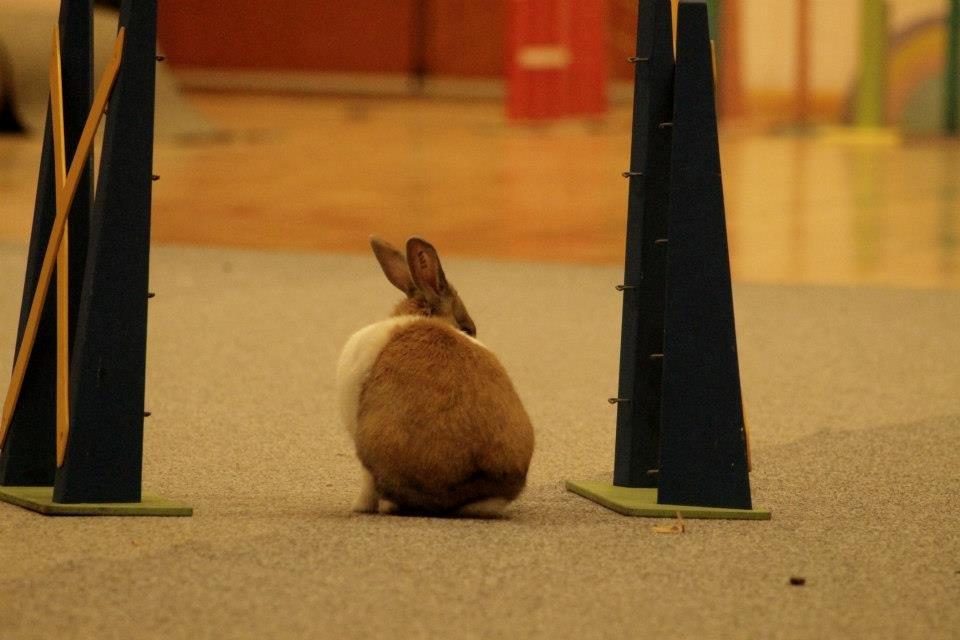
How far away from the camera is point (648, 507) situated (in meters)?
2.45

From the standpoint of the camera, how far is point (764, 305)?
474 cm

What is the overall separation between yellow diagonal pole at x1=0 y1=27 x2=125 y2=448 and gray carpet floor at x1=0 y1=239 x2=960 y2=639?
0.69 feet

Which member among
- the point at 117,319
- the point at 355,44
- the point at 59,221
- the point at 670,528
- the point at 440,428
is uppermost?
the point at 355,44

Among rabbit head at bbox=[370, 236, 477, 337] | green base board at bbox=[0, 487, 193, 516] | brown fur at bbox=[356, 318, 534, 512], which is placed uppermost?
rabbit head at bbox=[370, 236, 477, 337]

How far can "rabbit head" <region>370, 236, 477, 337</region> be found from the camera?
2449mm

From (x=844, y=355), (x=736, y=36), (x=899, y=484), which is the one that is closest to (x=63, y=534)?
(x=899, y=484)

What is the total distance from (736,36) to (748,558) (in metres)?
9.49

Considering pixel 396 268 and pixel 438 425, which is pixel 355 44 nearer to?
pixel 396 268

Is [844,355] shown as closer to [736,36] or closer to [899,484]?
[899,484]

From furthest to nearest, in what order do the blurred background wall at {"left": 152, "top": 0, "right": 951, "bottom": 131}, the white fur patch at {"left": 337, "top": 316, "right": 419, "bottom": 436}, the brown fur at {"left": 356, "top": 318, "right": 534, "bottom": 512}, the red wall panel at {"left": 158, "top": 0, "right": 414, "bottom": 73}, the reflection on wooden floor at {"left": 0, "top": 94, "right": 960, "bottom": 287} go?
the red wall panel at {"left": 158, "top": 0, "right": 414, "bottom": 73}
the blurred background wall at {"left": 152, "top": 0, "right": 951, "bottom": 131}
the reflection on wooden floor at {"left": 0, "top": 94, "right": 960, "bottom": 287}
the white fur patch at {"left": 337, "top": 316, "right": 419, "bottom": 436}
the brown fur at {"left": 356, "top": 318, "right": 534, "bottom": 512}

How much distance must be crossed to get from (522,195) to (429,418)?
5101mm

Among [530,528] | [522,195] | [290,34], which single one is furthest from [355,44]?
[530,528]

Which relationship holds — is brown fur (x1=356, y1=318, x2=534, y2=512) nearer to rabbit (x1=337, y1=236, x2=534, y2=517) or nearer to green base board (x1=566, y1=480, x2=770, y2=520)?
rabbit (x1=337, y1=236, x2=534, y2=517)

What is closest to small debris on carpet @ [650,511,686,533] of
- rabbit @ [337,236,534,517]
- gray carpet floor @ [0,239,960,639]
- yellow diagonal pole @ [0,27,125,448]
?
gray carpet floor @ [0,239,960,639]
